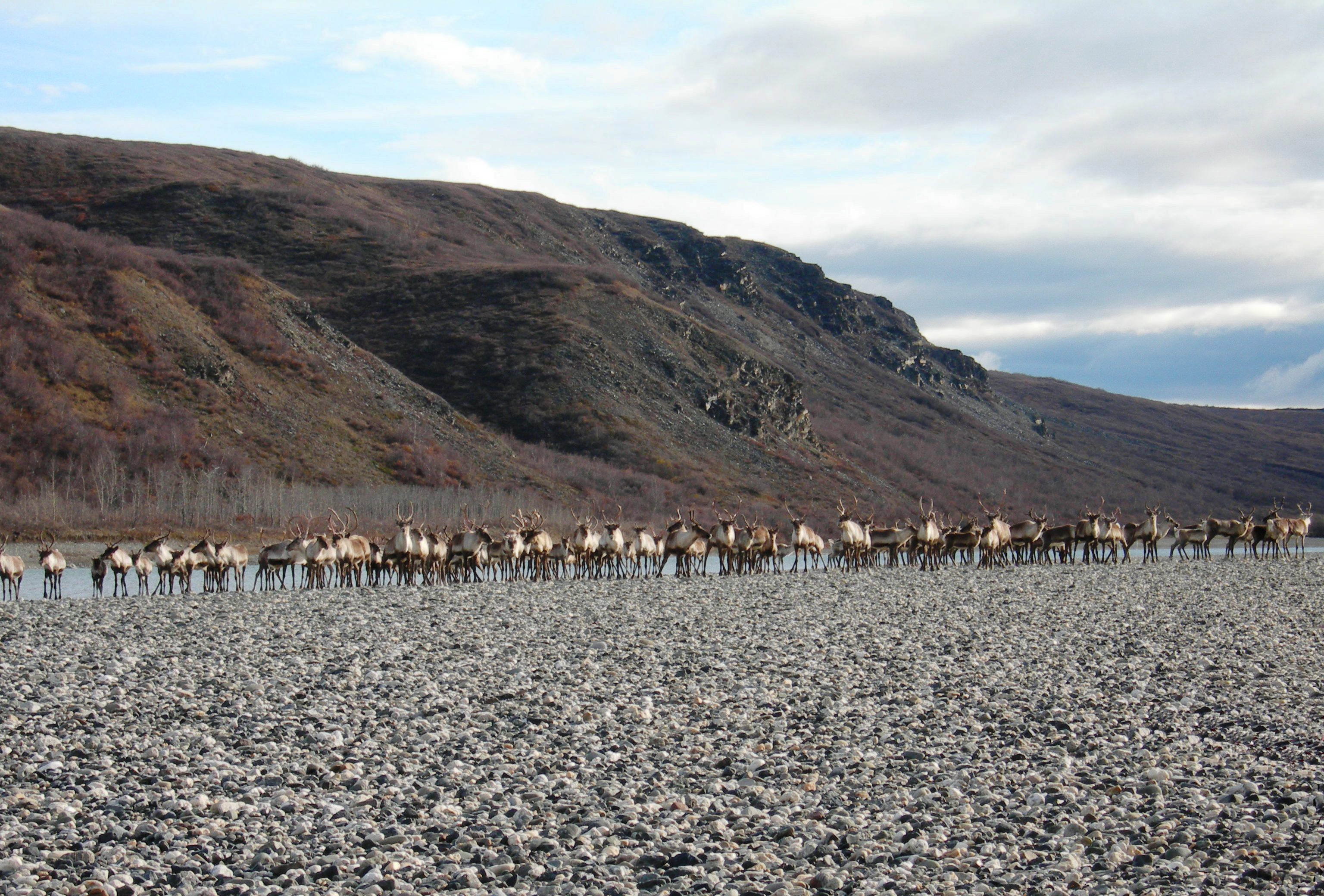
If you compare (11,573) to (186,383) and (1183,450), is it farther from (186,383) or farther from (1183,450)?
(1183,450)

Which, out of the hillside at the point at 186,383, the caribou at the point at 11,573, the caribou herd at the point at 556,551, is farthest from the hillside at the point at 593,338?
the caribou at the point at 11,573

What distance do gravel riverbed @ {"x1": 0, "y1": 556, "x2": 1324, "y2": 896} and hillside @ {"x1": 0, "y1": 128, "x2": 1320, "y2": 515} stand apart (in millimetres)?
Answer: 45559

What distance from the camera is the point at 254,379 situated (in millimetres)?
65938

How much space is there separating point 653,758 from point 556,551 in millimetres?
26112

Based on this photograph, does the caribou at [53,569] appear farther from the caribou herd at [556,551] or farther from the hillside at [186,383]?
the hillside at [186,383]

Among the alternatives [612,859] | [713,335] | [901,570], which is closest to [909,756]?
[612,859]

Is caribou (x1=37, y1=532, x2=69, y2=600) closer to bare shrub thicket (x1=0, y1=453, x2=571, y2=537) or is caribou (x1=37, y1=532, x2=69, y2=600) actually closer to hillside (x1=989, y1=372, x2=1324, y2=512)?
bare shrub thicket (x1=0, y1=453, x2=571, y2=537)

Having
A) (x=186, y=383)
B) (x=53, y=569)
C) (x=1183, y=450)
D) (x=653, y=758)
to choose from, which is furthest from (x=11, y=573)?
(x=1183, y=450)

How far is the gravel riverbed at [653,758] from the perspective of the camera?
329 inches

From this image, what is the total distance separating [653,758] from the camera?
11414mm

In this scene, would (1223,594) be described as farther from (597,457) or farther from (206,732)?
(597,457)

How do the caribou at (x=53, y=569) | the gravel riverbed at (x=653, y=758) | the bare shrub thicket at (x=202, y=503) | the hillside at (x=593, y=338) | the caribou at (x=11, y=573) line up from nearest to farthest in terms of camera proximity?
the gravel riverbed at (x=653, y=758), the caribou at (x=11, y=573), the caribou at (x=53, y=569), the bare shrub thicket at (x=202, y=503), the hillside at (x=593, y=338)

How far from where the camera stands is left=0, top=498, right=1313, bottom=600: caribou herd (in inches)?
1249

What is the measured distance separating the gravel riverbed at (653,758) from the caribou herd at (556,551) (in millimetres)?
10636
